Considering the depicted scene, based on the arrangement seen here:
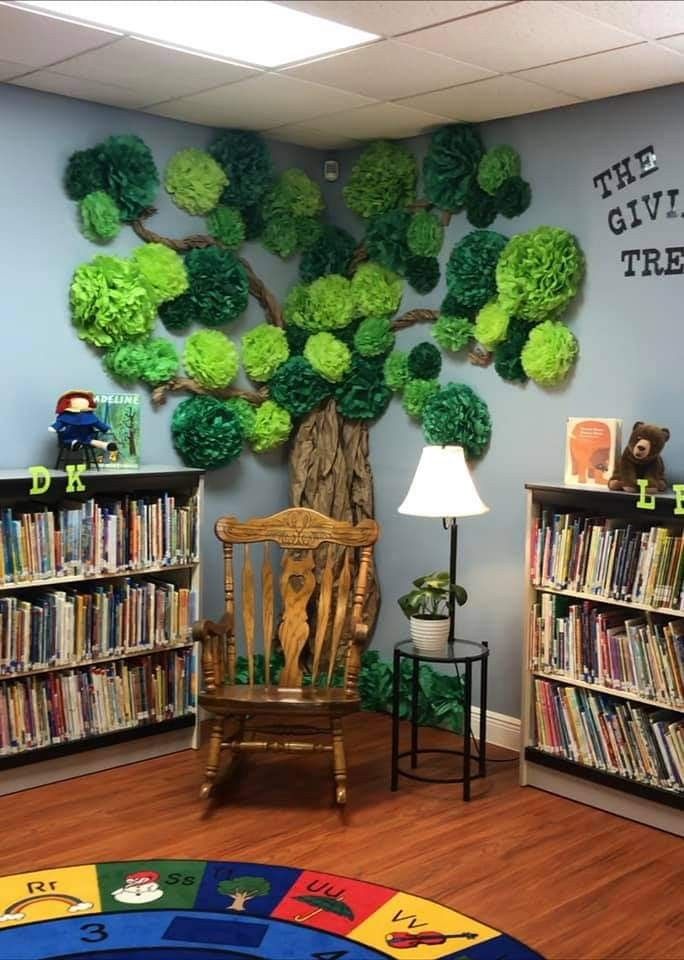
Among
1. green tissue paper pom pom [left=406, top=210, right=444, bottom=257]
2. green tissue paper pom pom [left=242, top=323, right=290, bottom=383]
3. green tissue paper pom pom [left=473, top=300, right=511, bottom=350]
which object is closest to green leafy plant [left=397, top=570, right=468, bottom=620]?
green tissue paper pom pom [left=473, top=300, right=511, bottom=350]

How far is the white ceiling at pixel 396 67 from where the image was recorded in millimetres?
3219

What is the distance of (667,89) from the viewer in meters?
3.96

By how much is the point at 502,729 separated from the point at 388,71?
264 cm

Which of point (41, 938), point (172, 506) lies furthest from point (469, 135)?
point (41, 938)

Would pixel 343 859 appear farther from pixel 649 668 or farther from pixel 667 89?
pixel 667 89

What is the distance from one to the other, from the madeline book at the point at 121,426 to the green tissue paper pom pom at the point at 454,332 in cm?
130

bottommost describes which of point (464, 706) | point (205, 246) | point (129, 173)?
point (464, 706)

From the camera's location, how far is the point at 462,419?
4.64 meters

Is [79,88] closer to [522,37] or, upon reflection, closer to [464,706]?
[522,37]

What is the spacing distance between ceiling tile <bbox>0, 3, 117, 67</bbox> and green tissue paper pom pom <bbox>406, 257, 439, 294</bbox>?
1.72 meters

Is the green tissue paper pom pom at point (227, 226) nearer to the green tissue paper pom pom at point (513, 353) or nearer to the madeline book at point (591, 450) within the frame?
the green tissue paper pom pom at point (513, 353)

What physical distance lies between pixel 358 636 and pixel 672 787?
46.0 inches

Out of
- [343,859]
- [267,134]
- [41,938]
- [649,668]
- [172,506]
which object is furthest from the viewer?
[267,134]

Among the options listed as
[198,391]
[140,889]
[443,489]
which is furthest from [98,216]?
[140,889]
